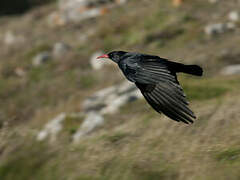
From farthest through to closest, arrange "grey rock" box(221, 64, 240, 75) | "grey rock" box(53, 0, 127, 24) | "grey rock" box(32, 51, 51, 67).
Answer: "grey rock" box(53, 0, 127, 24), "grey rock" box(32, 51, 51, 67), "grey rock" box(221, 64, 240, 75)

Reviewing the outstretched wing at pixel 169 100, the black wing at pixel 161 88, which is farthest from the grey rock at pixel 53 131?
the outstretched wing at pixel 169 100

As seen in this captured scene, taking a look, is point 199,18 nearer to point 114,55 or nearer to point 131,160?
point 114,55

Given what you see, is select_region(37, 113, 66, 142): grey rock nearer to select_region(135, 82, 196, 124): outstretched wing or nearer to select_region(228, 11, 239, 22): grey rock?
select_region(135, 82, 196, 124): outstretched wing

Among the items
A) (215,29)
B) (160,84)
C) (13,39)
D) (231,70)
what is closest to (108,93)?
(231,70)

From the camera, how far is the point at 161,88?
4.36m

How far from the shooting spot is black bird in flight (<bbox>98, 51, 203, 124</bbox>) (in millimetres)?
4230

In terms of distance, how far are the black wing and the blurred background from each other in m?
0.41

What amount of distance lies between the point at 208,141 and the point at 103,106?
4791 millimetres

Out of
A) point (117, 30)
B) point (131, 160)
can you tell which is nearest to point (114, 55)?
point (131, 160)

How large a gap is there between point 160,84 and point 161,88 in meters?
0.05

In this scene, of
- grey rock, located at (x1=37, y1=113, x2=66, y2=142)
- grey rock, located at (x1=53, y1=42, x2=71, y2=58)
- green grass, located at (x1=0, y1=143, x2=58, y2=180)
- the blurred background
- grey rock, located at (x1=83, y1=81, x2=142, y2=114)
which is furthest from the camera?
grey rock, located at (x1=53, y1=42, x2=71, y2=58)

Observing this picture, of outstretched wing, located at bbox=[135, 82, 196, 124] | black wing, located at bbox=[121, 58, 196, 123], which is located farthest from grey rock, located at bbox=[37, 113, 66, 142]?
outstretched wing, located at bbox=[135, 82, 196, 124]

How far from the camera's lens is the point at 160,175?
13.6 feet

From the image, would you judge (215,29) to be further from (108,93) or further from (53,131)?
(53,131)
